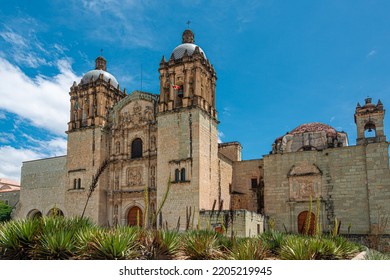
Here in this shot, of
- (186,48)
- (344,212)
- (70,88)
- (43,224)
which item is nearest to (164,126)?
(186,48)

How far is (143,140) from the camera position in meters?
25.5

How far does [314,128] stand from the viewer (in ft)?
90.0

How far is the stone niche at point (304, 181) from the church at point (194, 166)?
2.2 inches

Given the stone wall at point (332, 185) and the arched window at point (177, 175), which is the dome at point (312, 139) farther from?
the arched window at point (177, 175)

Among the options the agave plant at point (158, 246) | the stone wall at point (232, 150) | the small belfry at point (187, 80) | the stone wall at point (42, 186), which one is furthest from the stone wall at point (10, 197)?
the agave plant at point (158, 246)

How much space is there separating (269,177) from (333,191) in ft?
12.0

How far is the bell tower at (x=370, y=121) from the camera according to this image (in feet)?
74.7

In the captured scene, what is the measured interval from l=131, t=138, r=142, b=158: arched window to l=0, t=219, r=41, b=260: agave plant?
1622cm

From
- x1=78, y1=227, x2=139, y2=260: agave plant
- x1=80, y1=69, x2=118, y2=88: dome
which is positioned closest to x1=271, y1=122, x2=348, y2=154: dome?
x1=80, y1=69, x2=118, y2=88: dome

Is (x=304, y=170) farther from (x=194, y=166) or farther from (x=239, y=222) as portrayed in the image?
(x=194, y=166)

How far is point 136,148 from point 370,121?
45.5ft

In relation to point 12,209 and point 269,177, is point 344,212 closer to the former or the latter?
point 269,177

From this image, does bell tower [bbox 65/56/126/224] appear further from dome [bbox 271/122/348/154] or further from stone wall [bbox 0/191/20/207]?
dome [bbox 271/122/348/154]
